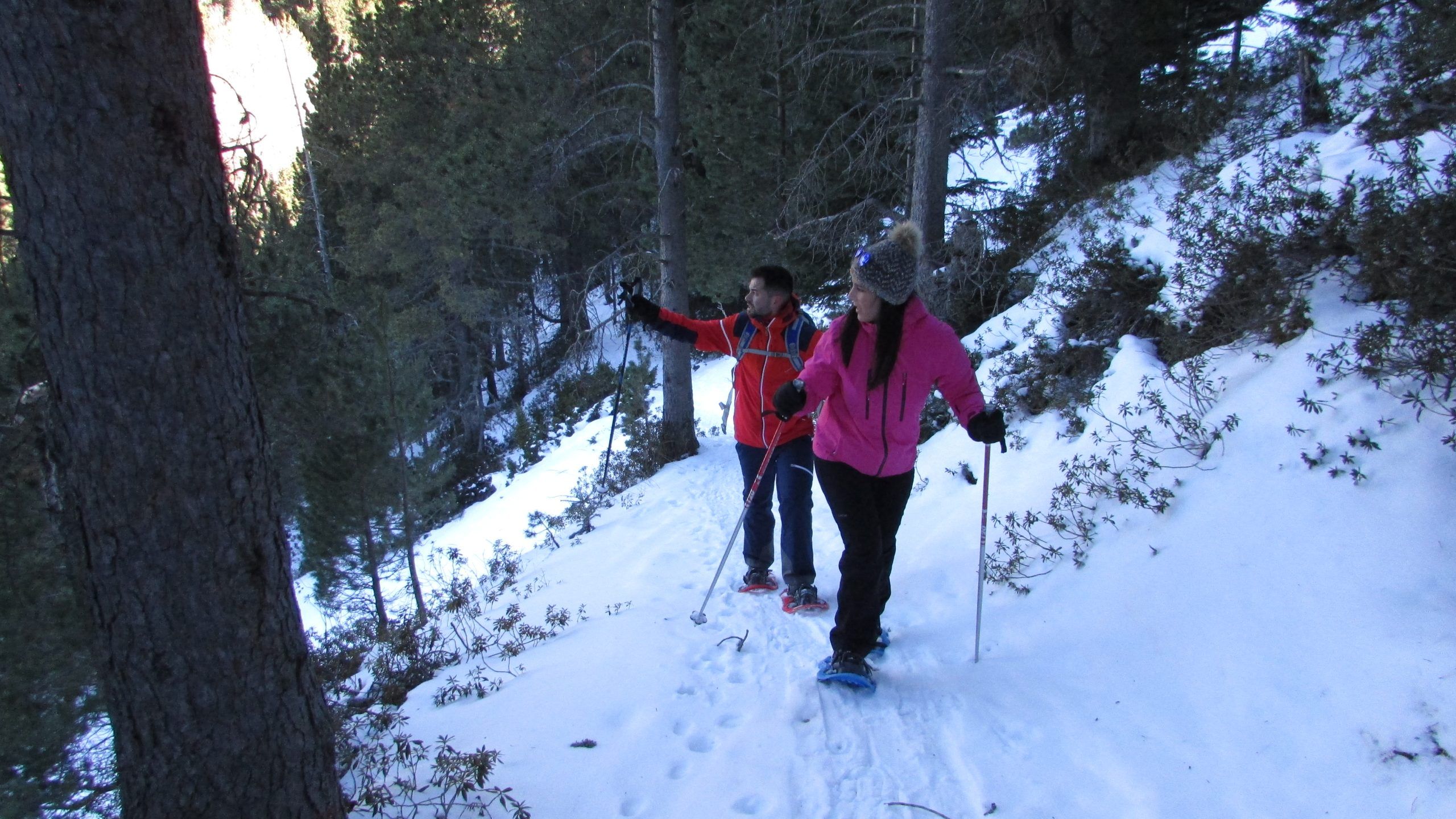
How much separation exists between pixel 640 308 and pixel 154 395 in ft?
9.93

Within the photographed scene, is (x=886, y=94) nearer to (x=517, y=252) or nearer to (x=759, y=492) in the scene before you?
(x=759, y=492)

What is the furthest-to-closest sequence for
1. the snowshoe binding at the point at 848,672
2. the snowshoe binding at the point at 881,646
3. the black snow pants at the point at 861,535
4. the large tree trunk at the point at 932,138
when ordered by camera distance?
1. the large tree trunk at the point at 932,138
2. the snowshoe binding at the point at 881,646
3. the snowshoe binding at the point at 848,672
4. the black snow pants at the point at 861,535

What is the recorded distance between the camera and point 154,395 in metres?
1.85

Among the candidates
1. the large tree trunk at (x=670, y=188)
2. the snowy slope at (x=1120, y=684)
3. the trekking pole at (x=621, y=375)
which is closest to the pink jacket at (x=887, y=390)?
the snowy slope at (x=1120, y=684)

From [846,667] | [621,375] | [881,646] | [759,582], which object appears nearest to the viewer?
[846,667]

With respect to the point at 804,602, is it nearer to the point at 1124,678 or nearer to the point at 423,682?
the point at 1124,678

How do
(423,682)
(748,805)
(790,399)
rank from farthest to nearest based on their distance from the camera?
(423,682)
(790,399)
(748,805)

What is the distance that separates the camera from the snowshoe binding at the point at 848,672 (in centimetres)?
361

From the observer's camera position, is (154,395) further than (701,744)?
No

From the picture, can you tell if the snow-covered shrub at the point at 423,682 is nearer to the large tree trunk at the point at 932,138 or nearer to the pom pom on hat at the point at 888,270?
the pom pom on hat at the point at 888,270

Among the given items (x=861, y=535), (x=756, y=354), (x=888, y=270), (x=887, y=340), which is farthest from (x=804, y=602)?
(x=888, y=270)

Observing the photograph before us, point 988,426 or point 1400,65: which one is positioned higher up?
point 1400,65

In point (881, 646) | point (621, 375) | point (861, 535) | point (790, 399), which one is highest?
point (790, 399)

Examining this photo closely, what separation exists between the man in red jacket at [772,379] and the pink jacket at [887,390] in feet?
3.14
